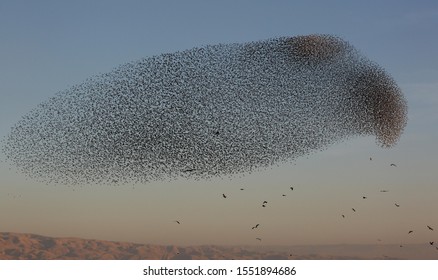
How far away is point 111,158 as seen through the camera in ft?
63.9

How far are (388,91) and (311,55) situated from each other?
9.02 ft

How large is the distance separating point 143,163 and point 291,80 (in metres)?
5.19

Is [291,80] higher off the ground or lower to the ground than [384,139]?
higher

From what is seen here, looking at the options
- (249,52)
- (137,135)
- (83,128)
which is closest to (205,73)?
(249,52)

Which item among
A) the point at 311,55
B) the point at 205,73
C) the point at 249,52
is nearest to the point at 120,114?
the point at 205,73

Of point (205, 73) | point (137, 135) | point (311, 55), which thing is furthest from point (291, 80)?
point (137, 135)

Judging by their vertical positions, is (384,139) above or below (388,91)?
below

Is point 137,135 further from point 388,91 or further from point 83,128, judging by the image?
point 388,91

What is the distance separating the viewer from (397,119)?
20.1 meters

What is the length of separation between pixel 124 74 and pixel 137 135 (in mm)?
1911

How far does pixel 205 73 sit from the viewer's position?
19641 millimetres

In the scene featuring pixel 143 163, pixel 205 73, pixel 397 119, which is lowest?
pixel 143 163

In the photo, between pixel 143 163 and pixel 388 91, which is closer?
pixel 143 163

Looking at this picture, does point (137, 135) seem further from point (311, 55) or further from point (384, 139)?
point (384, 139)
